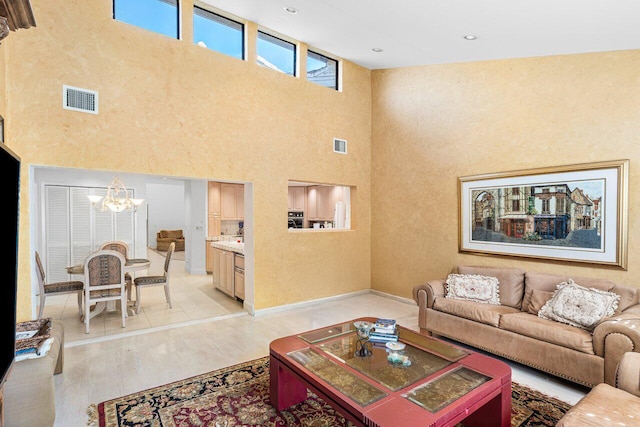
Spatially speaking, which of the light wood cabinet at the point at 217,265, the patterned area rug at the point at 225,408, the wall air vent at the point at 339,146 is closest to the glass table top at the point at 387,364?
the patterned area rug at the point at 225,408

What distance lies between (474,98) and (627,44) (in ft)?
5.18

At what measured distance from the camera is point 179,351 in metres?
3.46

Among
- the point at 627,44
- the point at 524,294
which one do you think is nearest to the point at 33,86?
the point at 524,294

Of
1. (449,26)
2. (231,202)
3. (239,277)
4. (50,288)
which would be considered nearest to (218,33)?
(449,26)

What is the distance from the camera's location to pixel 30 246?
3.30 m

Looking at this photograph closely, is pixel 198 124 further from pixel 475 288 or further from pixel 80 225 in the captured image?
pixel 80 225

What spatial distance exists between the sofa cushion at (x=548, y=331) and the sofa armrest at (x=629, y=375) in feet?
2.03

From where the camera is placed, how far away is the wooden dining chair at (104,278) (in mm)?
4004

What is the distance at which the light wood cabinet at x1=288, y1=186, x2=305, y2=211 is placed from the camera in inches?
375

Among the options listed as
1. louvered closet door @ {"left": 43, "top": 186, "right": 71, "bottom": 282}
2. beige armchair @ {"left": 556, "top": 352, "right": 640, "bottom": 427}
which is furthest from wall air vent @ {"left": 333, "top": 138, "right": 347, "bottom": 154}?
louvered closet door @ {"left": 43, "top": 186, "right": 71, "bottom": 282}

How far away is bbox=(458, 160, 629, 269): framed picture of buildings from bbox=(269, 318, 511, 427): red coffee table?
6.97ft

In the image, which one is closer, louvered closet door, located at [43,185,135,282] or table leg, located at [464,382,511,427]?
table leg, located at [464,382,511,427]

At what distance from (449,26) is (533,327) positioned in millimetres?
3236

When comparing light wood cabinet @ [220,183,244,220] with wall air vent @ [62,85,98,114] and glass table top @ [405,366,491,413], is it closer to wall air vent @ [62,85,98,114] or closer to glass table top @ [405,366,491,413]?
wall air vent @ [62,85,98,114]
